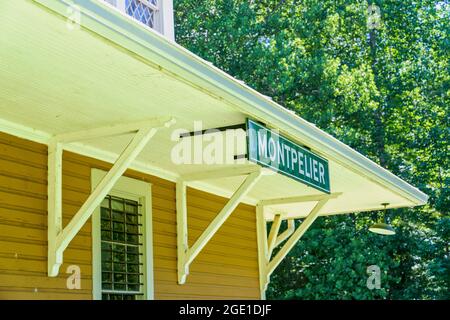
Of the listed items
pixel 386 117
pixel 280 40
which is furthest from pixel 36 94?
pixel 386 117

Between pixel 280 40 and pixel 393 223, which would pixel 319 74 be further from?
pixel 393 223

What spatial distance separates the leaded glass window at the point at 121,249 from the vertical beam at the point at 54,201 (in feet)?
3.40

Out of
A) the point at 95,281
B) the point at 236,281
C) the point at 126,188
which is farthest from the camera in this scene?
the point at 236,281

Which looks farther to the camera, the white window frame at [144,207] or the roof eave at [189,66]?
the white window frame at [144,207]

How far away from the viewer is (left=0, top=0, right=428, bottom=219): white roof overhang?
480cm

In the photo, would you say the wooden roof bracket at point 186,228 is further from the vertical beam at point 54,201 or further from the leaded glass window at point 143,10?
the leaded glass window at point 143,10

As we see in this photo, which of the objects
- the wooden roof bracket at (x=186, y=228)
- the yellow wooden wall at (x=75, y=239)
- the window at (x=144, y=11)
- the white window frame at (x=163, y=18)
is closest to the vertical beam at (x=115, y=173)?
the yellow wooden wall at (x=75, y=239)

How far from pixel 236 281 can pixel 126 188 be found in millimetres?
2882

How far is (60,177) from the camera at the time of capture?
7.46 m

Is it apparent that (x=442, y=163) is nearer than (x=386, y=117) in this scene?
Yes

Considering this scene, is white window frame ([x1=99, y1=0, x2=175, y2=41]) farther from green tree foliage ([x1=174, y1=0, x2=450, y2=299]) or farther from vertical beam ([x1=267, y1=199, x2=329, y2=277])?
green tree foliage ([x1=174, y1=0, x2=450, y2=299])

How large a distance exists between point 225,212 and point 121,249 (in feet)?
3.76

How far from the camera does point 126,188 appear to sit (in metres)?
8.59

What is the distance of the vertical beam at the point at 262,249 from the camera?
11.6m
